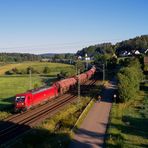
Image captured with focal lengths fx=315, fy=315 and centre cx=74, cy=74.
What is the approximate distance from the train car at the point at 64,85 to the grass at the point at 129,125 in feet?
47.9

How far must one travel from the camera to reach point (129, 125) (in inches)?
1389

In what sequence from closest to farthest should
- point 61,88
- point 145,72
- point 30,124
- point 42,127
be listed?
point 42,127 → point 30,124 → point 61,88 → point 145,72

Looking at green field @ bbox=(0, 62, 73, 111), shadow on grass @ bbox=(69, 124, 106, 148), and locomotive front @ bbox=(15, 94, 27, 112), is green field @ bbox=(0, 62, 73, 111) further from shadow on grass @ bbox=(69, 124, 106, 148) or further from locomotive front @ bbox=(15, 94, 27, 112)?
shadow on grass @ bbox=(69, 124, 106, 148)

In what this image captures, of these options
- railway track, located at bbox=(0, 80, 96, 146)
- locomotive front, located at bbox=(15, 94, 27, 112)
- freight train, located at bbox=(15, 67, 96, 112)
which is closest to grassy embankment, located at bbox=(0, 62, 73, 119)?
locomotive front, located at bbox=(15, 94, 27, 112)

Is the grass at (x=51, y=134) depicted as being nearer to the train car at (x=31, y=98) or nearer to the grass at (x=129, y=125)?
the grass at (x=129, y=125)

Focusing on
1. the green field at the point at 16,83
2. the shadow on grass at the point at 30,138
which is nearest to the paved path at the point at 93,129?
the shadow on grass at the point at 30,138

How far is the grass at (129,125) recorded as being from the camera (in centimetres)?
2741

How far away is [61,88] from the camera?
200ft

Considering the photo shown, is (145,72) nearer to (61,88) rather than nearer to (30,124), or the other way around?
(61,88)

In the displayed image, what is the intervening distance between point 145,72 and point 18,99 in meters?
52.3

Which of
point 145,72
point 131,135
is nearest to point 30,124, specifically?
point 131,135

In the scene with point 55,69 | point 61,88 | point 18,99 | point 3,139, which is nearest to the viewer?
point 3,139

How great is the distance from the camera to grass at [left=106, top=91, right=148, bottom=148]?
27406 mm

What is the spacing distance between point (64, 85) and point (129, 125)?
2870 cm
